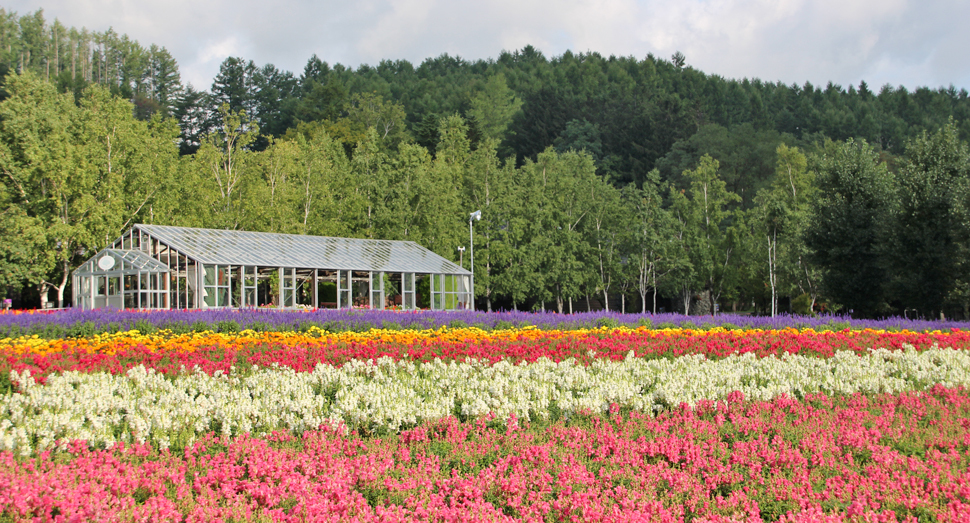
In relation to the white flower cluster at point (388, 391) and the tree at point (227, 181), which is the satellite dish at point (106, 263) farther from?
the white flower cluster at point (388, 391)

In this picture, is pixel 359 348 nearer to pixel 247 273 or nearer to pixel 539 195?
pixel 247 273

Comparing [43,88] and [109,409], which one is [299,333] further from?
[43,88]

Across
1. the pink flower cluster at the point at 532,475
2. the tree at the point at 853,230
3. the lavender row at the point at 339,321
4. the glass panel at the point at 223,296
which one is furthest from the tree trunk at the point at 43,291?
the tree at the point at 853,230

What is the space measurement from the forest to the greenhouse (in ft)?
14.0

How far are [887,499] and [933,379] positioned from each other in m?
6.45

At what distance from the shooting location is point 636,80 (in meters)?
106

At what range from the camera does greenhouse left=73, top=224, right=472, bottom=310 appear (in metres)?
28.7

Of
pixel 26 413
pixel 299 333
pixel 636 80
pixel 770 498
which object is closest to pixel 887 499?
pixel 770 498

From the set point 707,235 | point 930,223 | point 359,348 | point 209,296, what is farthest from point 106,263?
point 707,235

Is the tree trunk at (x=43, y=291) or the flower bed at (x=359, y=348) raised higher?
the tree trunk at (x=43, y=291)

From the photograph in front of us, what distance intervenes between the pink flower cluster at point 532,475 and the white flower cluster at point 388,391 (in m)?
0.40

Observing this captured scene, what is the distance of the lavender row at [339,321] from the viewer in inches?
621

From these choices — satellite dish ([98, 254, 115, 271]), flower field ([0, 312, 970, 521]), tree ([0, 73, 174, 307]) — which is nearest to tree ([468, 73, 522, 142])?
tree ([0, 73, 174, 307])

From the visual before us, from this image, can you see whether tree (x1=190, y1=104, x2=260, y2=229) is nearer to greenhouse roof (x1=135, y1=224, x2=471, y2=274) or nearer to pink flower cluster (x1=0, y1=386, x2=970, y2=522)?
greenhouse roof (x1=135, y1=224, x2=471, y2=274)
